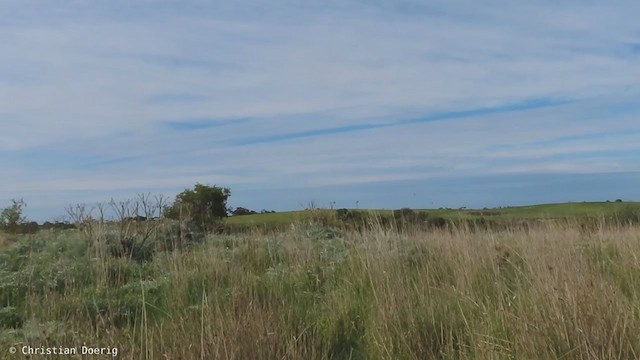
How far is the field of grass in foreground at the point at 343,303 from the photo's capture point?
12.6ft

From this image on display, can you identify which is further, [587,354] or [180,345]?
[180,345]

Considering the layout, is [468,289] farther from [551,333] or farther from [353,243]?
[353,243]

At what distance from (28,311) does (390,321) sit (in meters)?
3.23

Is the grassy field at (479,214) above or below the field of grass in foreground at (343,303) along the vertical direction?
above

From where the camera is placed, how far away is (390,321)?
15.4ft

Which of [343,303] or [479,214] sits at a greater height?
[479,214]

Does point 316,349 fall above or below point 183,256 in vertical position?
below

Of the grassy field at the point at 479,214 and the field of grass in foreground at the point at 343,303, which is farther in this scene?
the grassy field at the point at 479,214

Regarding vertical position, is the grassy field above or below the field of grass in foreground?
above

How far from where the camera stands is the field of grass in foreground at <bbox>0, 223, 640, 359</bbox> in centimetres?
385

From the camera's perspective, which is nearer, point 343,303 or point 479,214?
point 343,303

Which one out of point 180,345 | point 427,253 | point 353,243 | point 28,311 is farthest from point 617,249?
point 28,311

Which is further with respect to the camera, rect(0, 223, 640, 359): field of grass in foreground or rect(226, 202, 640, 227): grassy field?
rect(226, 202, 640, 227): grassy field

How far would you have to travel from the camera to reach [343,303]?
18.1 feet
